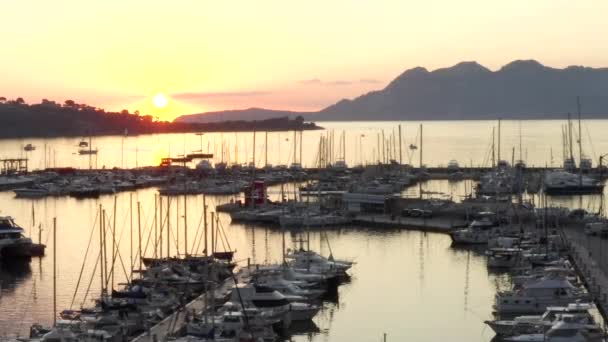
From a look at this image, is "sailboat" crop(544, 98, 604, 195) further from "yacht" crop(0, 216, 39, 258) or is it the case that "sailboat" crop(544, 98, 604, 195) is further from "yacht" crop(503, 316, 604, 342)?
"yacht" crop(503, 316, 604, 342)

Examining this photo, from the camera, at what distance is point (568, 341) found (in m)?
20.5

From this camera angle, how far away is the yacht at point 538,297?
24.7m

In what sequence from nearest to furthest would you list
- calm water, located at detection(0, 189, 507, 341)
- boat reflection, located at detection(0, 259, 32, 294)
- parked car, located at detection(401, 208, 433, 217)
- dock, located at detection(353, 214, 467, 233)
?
calm water, located at detection(0, 189, 507, 341)
boat reflection, located at detection(0, 259, 32, 294)
dock, located at detection(353, 214, 467, 233)
parked car, located at detection(401, 208, 433, 217)

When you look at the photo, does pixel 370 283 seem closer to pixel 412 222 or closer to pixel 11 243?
pixel 11 243

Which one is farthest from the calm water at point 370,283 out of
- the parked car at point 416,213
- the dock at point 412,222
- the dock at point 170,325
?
the parked car at point 416,213

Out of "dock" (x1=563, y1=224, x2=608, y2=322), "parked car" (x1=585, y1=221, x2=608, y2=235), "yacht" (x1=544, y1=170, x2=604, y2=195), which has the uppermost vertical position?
"yacht" (x1=544, y1=170, x2=604, y2=195)

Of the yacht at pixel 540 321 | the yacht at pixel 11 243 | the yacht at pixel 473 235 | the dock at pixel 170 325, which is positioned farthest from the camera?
the yacht at pixel 473 235

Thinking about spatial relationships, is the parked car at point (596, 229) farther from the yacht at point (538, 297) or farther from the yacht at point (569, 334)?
the yacht at point (569, 334)

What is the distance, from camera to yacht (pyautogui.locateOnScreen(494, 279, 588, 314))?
24688mm

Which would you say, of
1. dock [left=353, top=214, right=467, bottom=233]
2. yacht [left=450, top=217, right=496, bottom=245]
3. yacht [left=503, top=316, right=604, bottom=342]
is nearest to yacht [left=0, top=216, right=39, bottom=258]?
dock [left=353, top=214, right=467, bottom=233]

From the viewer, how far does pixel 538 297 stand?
24797 mm

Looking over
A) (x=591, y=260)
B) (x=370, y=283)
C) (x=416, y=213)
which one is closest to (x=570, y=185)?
(x=416, y=213)

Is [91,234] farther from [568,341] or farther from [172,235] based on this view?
[568,341]

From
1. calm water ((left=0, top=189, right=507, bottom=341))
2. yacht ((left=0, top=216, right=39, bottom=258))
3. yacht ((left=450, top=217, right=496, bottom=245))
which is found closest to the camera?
calm water ((left=0, top=189, right=507, bottom=341))
